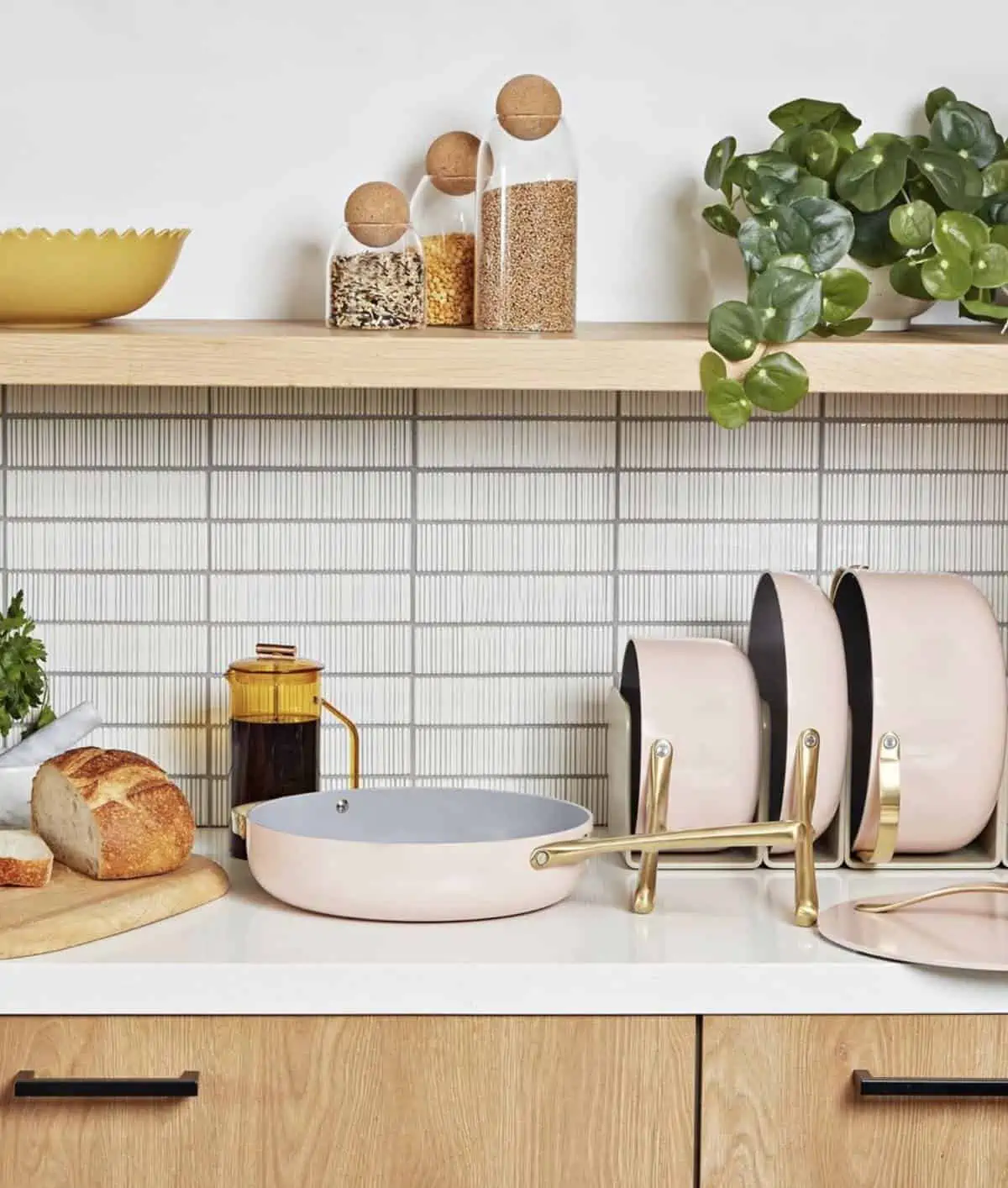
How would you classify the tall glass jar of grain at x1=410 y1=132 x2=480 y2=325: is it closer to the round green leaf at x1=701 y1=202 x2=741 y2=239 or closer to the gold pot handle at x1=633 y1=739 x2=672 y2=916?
the round green leaf at x1=701 y1=202 x2=741 y2=239

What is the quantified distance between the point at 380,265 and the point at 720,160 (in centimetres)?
36

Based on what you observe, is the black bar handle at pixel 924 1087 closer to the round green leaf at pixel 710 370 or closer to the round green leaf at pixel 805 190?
the round green leaf at pixel 710 370

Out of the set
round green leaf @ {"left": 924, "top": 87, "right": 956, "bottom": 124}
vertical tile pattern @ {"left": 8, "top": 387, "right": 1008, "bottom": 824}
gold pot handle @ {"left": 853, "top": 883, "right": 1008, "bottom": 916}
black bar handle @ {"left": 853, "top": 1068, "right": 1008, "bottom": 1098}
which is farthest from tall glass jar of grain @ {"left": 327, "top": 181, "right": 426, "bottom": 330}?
black bar handle @ {"left": 853, "top": 1068, "right": 1008, "bottom": 1098}

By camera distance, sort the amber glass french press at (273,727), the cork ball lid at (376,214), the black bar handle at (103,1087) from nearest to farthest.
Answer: the black bar handle at (103,1087), the cork ball lid at (376,214), the amber glass french press at (273,727)

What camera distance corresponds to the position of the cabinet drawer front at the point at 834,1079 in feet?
4.33

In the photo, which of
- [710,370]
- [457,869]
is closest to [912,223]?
[710,370]

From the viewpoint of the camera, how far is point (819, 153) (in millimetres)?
1560

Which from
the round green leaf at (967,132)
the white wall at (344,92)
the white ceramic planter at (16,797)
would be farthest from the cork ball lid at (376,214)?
the white ceramic planter at (16,797)

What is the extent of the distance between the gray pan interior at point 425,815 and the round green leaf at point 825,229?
560 mm

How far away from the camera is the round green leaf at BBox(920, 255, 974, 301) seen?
1479 mm

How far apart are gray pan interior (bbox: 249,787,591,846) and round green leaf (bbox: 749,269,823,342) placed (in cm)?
49

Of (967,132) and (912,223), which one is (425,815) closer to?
(912,223)

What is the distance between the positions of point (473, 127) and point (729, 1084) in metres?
0.98

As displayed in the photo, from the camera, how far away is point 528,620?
5.81 ft
